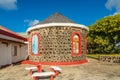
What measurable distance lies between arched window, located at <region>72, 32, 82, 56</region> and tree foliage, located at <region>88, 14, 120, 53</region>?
61.5 ft

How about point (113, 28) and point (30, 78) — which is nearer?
point (30, 78)

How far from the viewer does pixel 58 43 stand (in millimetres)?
16047

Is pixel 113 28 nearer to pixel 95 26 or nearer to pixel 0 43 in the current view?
pixel 95 26

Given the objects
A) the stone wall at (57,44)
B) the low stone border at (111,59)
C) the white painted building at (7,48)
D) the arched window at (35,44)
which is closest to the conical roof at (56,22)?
the stone wall at (57,44)

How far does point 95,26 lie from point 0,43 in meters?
25.9

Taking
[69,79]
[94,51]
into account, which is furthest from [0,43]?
[94,51]

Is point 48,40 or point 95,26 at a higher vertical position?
point 95,26

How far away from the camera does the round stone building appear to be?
16.1m

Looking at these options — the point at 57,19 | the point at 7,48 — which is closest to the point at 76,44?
the point at 57,19

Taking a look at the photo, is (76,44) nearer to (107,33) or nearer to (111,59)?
(111,59)

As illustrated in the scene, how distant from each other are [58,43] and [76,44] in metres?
2.00

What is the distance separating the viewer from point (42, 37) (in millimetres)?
16719

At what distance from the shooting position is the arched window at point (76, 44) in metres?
16.6

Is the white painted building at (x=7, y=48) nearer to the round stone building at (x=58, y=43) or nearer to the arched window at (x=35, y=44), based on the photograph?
the arched window at (x=35, y=44)
